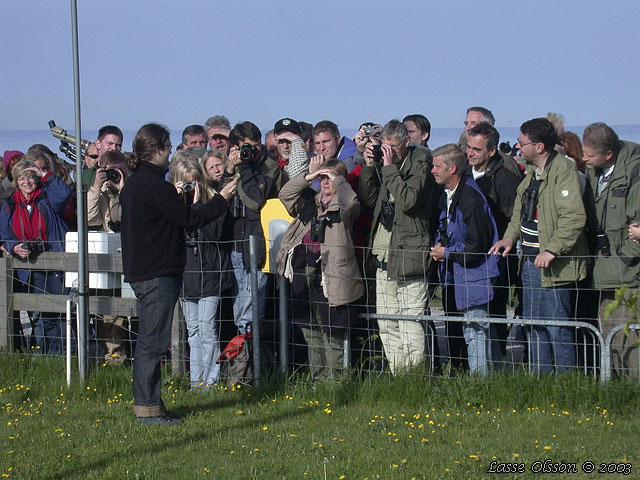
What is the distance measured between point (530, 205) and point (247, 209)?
2.57 metres

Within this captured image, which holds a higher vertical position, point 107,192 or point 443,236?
point 107,192

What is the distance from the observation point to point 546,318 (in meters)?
7.58

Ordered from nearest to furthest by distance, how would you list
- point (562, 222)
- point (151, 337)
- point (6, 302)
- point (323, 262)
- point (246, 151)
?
point (151, 337)
point (562, 222)
point (323, 262)
point (246, 151)
point (6, 302)

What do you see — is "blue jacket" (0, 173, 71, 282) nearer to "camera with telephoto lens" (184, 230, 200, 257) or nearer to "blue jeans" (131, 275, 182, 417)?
"camera with telephoto lens" (184, 230, 200, 257)

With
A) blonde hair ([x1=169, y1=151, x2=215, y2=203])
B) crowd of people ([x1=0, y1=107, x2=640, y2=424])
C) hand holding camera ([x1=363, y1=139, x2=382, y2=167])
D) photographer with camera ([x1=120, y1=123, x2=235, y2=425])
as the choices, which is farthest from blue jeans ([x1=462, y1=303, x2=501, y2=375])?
blonde hair ([x1=169, y1=151, x2=215, y2=203])

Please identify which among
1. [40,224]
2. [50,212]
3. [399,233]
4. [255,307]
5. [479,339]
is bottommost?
[479,339]

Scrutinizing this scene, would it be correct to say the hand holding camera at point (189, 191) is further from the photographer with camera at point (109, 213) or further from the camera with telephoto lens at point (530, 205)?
the camera with telephoto lens at point (530, 205)

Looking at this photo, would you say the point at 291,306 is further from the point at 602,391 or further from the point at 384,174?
the point at 602,391

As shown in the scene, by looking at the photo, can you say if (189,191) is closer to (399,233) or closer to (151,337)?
(151,337)

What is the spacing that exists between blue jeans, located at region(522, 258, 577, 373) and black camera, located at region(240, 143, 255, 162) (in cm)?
268

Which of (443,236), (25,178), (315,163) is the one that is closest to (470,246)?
(443,236)

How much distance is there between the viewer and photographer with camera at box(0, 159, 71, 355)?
31.0ft

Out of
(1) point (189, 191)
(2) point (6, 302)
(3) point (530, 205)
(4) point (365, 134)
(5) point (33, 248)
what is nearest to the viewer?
(3) point (530, 205)

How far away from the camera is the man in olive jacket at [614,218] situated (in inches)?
290
